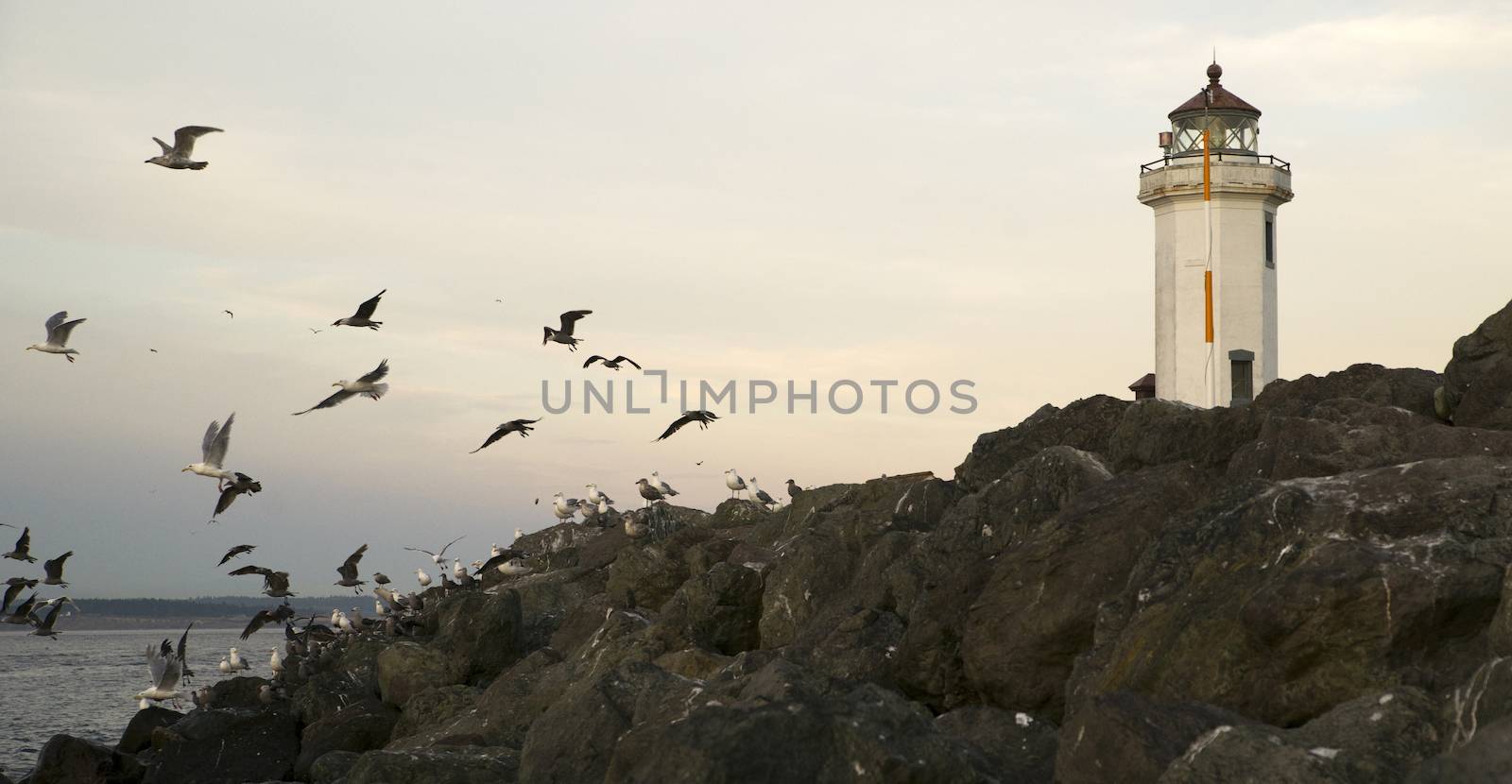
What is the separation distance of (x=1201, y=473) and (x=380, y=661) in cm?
1243

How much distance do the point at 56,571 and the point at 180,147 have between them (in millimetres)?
8975

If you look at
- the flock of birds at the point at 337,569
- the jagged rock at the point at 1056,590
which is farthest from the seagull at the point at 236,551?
the jagged rock at the point at 1056,590

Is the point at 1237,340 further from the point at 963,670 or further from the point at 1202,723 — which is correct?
the point at 1202,723

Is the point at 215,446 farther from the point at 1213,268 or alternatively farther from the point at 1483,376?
the point at 1213,268

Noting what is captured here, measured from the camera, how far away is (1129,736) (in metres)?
9.35

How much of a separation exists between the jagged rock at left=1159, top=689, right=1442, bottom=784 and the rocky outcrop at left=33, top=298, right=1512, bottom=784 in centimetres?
2

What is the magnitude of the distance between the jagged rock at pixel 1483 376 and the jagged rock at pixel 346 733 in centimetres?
1385

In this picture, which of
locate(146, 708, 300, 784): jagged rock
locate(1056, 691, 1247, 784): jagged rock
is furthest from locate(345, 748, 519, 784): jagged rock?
locate(146, 708, 300, 784): jagged rock

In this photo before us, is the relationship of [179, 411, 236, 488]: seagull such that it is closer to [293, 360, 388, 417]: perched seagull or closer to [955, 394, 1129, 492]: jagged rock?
[293, 360, 388, 417]: perched seagull

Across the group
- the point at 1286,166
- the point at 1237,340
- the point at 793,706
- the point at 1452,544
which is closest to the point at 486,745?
the point at 793,706

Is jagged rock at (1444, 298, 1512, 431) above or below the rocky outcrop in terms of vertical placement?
above

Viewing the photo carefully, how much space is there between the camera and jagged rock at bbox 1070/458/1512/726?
33.8 feet

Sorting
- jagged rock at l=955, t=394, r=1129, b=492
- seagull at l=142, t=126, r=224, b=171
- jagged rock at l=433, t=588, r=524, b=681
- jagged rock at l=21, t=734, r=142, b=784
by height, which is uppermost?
seagull at l=142, t=126, r=224, b=171

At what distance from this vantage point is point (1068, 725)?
994 cm
